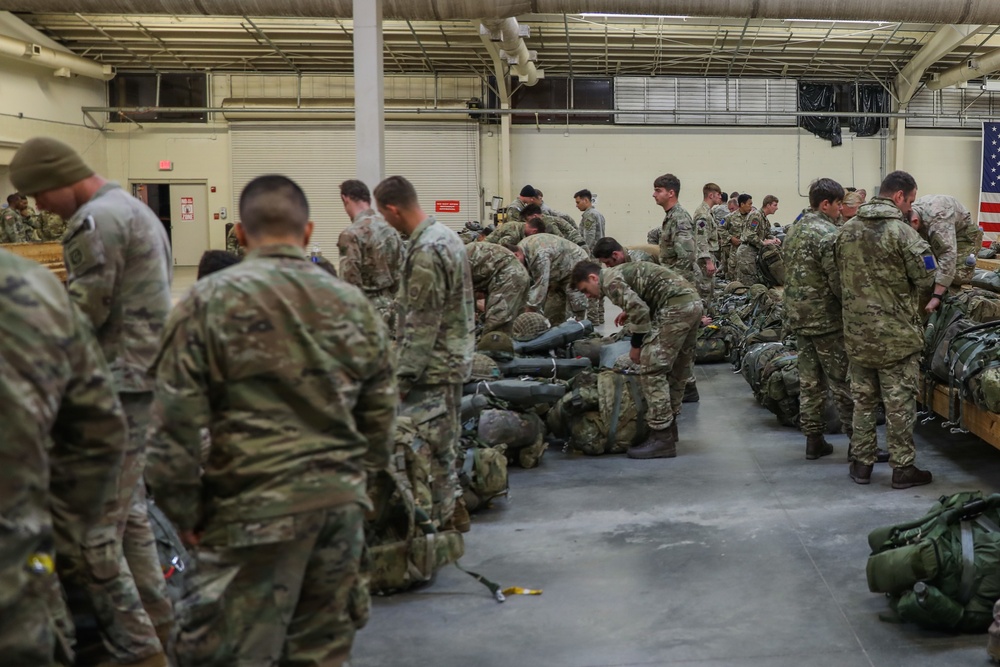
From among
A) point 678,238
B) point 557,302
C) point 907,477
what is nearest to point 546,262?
point 557,302

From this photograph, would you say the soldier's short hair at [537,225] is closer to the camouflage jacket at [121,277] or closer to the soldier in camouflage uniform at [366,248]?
the soldier in camouflage uniform at [366,248]

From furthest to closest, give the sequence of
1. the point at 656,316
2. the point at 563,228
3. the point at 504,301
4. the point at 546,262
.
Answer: the point at 563,228
the point at 546,262
the point at 504,301
the point at 656,316

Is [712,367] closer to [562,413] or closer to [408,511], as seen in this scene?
[562,413]

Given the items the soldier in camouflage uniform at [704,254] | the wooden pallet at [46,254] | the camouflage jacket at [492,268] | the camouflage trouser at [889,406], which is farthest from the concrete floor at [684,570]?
the wooden pallet at [46,254]

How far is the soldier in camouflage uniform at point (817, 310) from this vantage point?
5992 mm

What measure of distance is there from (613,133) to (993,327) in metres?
14.1

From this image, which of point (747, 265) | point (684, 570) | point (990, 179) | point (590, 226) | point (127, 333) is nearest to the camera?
point (127, 333)

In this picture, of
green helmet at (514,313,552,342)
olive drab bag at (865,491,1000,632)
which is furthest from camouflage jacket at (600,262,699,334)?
olive drab bag at (865,491,1000,632)

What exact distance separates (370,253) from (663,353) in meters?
1.93

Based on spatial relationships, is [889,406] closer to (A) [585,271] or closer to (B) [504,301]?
(A) [585,271]

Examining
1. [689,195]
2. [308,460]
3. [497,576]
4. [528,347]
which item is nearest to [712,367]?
[528,347]

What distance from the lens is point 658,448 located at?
21.2 ft

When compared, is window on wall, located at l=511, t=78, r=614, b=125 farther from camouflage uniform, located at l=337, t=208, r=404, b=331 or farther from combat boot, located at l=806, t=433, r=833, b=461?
combat boot, located at l=806, t=433, r=833, b=461

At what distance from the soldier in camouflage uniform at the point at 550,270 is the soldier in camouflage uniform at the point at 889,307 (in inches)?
113
